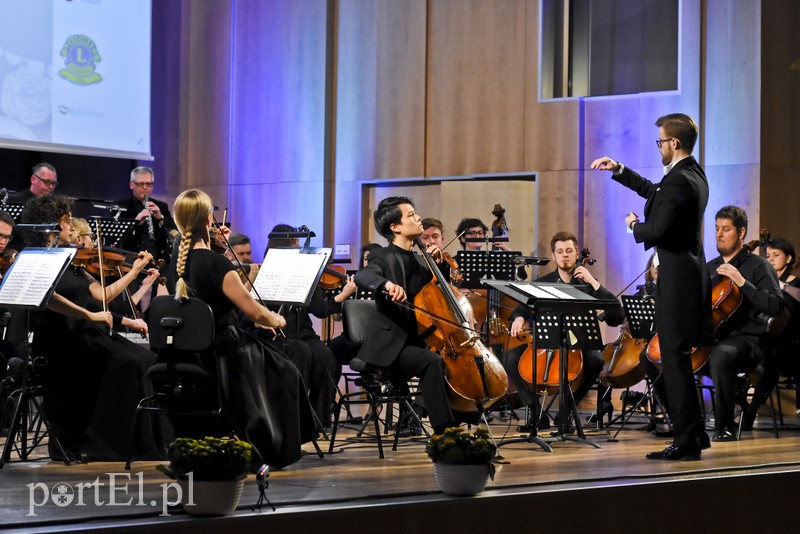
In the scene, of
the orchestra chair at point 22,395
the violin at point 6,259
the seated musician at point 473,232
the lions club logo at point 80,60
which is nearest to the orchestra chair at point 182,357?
the orchestra chair at point 22,395

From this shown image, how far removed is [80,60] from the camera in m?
8.99

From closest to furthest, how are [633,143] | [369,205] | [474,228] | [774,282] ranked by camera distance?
[774,282], [474,228], [633,143], [369,205]

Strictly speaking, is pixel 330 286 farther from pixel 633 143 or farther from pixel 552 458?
pixel 633 143


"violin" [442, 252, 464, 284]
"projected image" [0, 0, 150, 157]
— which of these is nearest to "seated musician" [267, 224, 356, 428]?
"violin" [442, 252, 464, 284]

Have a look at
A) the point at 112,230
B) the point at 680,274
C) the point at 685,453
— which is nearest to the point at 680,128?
the point at 680,274

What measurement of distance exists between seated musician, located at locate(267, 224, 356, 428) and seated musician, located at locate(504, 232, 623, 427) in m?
1.04

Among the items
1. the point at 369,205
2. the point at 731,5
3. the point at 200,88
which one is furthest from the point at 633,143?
the point at 200,88

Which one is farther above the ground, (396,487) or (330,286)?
(330,286)

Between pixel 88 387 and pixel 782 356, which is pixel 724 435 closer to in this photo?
pixel 782 356

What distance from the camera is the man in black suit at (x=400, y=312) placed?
5117mm

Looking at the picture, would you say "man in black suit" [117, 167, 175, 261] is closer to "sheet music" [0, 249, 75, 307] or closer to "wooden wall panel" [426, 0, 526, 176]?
"wooden wall panel" [426, 0, 526, 176]

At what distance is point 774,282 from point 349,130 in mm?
4353

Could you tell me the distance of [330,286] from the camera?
646cm

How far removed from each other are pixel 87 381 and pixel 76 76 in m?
4.65
